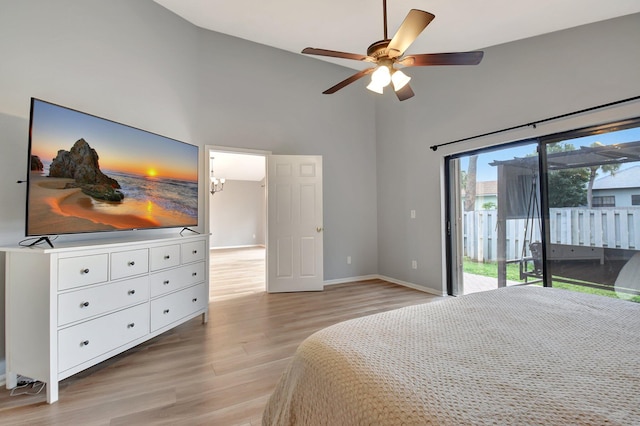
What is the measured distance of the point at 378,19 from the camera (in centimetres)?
291

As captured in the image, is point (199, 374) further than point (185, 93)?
No

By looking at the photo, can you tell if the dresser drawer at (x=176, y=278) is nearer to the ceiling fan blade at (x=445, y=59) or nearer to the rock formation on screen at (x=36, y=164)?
the rock formation on screen at (x=36, y=164)

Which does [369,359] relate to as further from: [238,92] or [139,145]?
[238,92]

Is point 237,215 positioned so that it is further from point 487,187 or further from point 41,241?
point 487,187

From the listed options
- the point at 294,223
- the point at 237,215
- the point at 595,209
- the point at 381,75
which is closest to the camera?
the point at 381,75

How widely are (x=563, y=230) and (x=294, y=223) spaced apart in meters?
3.08

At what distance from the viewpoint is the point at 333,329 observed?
1.08 m

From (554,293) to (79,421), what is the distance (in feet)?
8.84

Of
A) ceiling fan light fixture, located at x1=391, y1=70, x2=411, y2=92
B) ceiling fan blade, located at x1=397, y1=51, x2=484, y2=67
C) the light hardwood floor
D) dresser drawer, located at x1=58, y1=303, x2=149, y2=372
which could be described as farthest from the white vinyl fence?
dresser drawer, located at x1=58, y1=303, x2=149, y2=372

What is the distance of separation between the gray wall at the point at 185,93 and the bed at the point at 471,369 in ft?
8.11

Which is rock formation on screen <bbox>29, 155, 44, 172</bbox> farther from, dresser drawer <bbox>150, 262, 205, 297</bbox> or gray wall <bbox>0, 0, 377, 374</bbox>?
dresser drawer <bbox>150, 262, 205, 297</bbox>

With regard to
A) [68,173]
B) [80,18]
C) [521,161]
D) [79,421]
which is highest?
[80,18]

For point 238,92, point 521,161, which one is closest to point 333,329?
point 521,161

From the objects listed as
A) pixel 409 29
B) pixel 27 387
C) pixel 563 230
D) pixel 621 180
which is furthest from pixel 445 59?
pixel 27 387
